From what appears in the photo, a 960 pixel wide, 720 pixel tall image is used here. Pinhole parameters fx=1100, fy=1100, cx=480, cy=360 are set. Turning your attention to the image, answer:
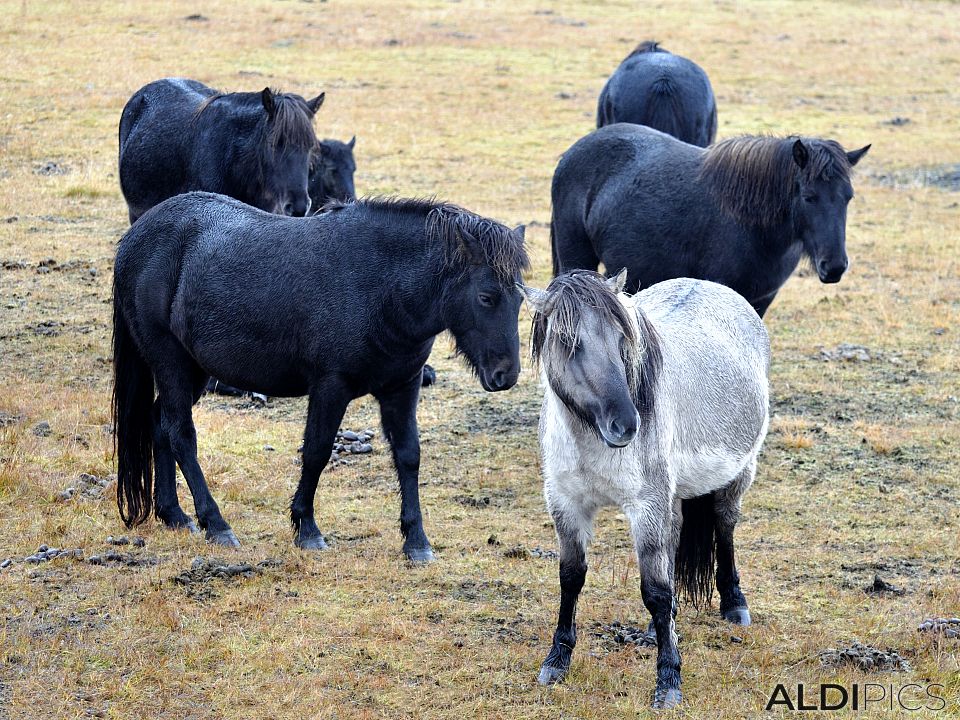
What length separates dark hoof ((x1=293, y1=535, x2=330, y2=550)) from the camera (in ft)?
21.2

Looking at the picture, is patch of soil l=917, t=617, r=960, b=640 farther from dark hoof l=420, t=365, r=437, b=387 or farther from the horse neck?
dark hoof l=420, t=365, r=437, b=387

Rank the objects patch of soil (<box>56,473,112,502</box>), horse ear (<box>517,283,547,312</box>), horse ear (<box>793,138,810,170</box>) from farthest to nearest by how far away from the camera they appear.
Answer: horse ear (<box>793,138,810,170</box>), patch of soil (<box>56,473,112,502</box>), horse ear (<box>517,283,547,312</box>)

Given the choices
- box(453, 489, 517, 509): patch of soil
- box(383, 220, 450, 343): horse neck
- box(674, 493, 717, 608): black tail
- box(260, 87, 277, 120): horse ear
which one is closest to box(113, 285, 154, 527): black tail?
box(383, 220, 450, 343): horse neck

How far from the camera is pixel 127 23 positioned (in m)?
26.7

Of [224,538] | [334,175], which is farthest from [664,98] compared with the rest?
[224,538]

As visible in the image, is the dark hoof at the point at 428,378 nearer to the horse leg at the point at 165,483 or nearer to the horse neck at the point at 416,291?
the horse leg at the point at 165,483

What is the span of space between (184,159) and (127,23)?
19.6 meters

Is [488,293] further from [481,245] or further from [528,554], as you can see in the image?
[528,554]

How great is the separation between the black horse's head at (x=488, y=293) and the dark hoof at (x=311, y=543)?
1.50 m

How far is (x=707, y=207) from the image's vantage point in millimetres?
7855

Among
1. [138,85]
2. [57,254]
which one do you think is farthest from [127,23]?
[57,254]

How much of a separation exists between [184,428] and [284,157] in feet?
9.04

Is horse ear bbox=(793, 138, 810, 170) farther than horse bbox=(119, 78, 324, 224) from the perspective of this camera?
No

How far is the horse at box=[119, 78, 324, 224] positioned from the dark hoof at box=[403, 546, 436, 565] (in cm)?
320
